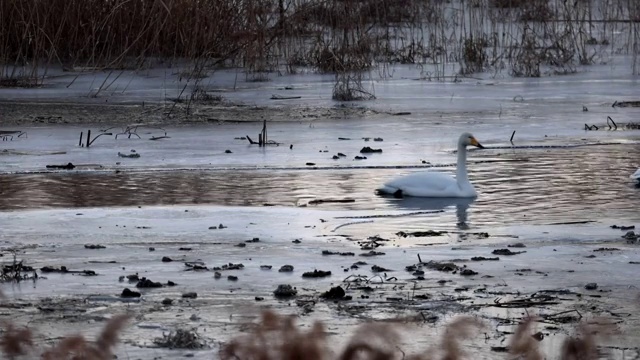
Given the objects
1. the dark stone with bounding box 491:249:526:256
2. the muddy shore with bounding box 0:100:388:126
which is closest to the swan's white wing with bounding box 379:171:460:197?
the dark stone with bounding box 491:249:526:256

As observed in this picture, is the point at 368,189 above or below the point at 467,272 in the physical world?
below

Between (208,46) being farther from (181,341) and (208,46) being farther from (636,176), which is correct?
(181,341)

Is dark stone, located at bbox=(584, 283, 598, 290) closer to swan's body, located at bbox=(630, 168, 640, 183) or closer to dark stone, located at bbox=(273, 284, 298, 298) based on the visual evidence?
dark stone, located at bbox=(273, 284, 298, 298)

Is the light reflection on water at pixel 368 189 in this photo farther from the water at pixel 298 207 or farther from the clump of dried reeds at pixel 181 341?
the clump of dried reeds at pixel 181 341

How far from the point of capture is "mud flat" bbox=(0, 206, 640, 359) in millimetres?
5379

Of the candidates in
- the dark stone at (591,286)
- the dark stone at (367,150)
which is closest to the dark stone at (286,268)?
the dark stone at (591,286)

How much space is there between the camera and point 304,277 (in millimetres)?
6367

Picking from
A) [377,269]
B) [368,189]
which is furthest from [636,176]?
[377,269]

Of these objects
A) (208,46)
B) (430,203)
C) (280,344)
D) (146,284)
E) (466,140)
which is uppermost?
(280,344)

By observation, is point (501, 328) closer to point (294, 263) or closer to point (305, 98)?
point (294, 263)

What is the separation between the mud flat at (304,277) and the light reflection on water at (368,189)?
0.46 metres

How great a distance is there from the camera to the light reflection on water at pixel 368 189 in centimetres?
867

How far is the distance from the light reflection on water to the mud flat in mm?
458

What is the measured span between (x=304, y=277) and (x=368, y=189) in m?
3.24
